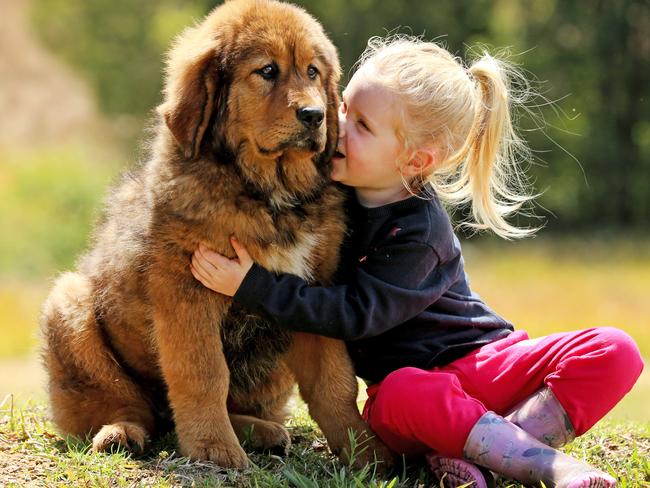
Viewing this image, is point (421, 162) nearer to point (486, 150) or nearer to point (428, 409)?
point (486, 150)

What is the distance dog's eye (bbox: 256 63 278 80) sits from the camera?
13.3 feet

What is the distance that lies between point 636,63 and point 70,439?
18656 mm

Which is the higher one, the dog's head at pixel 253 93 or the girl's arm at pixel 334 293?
the dog's head at pixel 253 93

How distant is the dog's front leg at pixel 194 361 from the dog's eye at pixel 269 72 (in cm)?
95

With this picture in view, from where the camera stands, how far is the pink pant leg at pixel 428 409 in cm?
388

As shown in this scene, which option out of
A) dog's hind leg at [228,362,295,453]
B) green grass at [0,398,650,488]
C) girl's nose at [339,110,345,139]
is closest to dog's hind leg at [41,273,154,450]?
green grass at [0,398,650,488]

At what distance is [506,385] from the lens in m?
4.17

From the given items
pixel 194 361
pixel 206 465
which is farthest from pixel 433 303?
pixel 206 465

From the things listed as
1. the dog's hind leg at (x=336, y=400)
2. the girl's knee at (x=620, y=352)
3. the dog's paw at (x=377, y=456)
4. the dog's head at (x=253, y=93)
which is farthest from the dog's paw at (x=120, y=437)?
the girl's knee at (x=620, y=352)

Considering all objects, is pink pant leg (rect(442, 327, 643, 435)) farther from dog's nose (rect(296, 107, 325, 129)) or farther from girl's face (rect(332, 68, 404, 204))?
dog's nose (rect(296, 107, 325, 129))

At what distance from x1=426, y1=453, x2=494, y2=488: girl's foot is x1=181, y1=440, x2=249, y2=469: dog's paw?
841mm

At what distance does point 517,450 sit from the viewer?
3779 mm

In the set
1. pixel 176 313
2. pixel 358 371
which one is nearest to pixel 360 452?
pixel 358 371

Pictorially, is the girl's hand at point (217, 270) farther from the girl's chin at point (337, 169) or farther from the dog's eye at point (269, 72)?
the dog's eye at point (269, 72)
